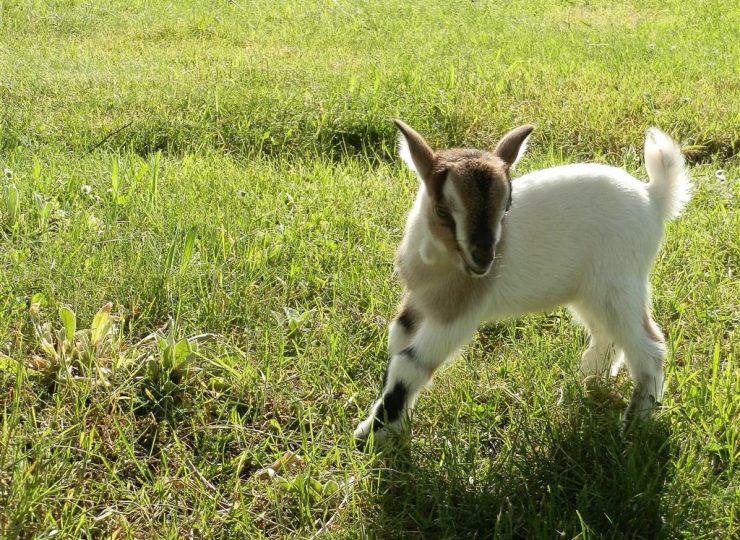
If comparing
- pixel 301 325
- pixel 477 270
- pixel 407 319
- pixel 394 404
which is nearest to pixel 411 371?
pixel 394 404

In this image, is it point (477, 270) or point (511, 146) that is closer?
point (477, 270)

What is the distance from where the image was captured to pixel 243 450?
310 cm

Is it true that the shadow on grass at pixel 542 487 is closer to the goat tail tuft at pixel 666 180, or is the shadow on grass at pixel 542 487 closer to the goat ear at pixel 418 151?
the goat tail tuft at pixel 666 180

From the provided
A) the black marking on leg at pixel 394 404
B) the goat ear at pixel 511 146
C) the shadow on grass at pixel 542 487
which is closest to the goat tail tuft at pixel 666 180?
the goat ear at pixel 511 146

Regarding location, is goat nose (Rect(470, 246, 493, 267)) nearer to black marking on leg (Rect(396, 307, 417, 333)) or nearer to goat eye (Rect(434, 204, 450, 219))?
goat eye (Rect(434, 204, 450, 219))

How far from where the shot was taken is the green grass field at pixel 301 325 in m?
2.81

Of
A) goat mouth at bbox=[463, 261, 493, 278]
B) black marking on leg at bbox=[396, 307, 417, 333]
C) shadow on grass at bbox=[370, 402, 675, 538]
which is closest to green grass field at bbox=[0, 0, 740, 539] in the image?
shadow on grass at bbox=[370, 402, 675, 538]

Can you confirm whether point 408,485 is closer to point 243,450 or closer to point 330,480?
point 330,480

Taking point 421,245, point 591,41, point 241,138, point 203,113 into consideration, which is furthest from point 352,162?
point 591,41

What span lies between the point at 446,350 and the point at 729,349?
4.70ft

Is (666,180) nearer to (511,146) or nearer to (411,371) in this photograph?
(511,146)

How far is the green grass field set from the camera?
111 inches

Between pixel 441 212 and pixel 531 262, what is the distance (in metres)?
0.47

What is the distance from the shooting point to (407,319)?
345cm
